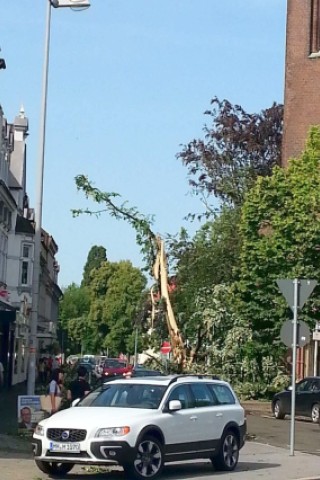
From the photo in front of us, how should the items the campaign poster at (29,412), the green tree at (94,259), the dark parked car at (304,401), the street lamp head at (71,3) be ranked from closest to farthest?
the campaign poster at (29,412), the street lamp head at (71,3), the dark parked car at (304,401), the green tree at (94,259)

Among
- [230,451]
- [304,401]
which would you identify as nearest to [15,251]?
[304,401]

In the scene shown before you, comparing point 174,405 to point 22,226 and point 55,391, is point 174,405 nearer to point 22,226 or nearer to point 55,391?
point 55,391

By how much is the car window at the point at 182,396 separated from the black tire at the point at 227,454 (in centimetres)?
102

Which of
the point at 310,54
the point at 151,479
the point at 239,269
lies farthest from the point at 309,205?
the point at 151,479

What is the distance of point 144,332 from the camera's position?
163 ft

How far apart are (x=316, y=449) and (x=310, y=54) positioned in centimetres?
3506

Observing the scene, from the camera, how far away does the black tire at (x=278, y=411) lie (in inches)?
1495

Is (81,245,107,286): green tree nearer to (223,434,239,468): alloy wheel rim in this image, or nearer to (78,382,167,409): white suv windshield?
(223,434,239,468): alloy wheel rim

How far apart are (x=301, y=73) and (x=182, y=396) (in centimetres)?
4133

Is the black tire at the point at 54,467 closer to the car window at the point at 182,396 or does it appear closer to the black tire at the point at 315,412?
the car window at the point at 182,396

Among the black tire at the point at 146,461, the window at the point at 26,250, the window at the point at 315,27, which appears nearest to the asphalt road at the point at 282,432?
the black tire at the point at 146,461

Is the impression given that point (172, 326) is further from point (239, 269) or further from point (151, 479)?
point (151, 479)

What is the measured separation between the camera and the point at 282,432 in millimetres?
31469

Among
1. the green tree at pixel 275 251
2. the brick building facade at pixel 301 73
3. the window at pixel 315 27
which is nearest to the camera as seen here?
the green tree at pixel 275 251
